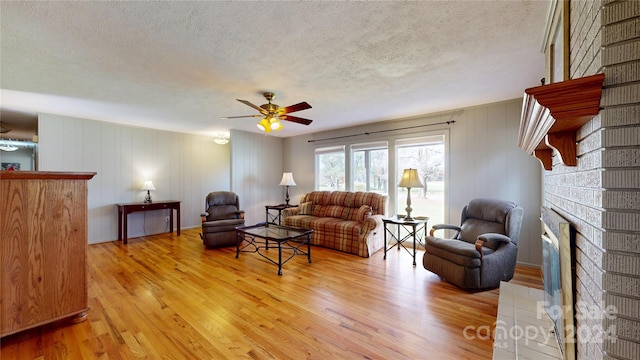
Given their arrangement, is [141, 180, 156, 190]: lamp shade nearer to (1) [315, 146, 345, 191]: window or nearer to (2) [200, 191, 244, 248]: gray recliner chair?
(2) [200, 191, 244, 248]: gray recliner chair

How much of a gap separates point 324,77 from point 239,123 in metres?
2.91

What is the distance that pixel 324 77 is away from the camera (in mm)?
2764

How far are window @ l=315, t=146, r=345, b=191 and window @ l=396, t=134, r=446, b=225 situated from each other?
4.45 ft

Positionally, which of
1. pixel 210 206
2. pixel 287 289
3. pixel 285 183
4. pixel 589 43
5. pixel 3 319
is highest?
pixel 589 43

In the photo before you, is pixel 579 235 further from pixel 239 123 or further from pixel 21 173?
pixel 239 123

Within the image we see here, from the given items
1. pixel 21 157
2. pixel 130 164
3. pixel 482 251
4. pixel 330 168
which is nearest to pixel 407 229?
pixel 482 251

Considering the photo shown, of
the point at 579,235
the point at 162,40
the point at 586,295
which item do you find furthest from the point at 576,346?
the point at 162,40

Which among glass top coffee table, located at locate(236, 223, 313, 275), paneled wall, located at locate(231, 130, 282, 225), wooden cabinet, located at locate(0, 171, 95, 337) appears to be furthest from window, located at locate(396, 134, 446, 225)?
wooden cabinet, located at locate(0, 171, 95, 337)

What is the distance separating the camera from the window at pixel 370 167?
497 centimetres

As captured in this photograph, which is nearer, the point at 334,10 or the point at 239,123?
the point at 334,10

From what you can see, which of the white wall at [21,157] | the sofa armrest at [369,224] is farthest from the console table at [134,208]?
the sofa armrest at [369,224]

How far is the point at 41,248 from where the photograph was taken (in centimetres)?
193

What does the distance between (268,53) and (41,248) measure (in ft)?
7.88

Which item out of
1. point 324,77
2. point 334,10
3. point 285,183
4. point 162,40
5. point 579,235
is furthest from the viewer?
point 285,183
